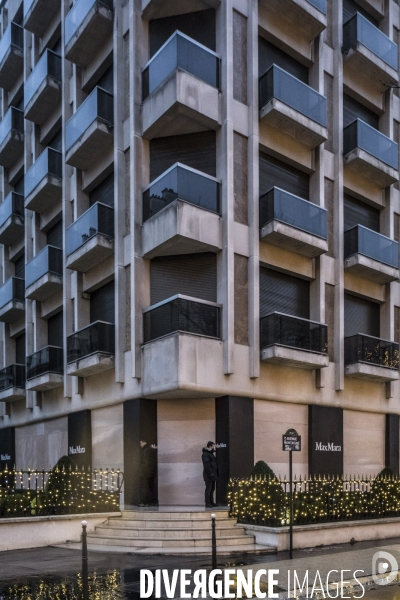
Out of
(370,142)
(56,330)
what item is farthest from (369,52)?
(56,330)

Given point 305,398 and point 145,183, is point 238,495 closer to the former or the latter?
point 305,398

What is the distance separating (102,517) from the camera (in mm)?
17172

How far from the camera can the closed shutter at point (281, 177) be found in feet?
71.4

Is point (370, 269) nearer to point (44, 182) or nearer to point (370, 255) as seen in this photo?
point (370, 255)

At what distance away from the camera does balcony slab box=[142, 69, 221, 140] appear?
19.4 m

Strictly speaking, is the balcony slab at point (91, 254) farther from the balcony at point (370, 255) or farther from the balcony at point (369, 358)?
the balcony at point (369, 358)

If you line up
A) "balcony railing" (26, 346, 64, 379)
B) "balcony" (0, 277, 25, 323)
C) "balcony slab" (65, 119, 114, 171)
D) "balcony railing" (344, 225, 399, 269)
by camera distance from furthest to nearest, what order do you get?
1. "balcony" (0, 277, 25, 323)
2. "balcony railing" (26, 346, 64, 379)
3. "balcony railing" (344, 225, 399, 269)
4. "balcony slab" (65, 119, 114, 171)

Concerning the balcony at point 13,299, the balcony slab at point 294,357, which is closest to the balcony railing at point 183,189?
the balcony slab at point 294,357

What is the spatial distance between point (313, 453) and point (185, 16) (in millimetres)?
13930

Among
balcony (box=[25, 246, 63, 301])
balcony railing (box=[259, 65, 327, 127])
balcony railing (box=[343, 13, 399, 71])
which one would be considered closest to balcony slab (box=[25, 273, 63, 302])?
balcony (box=[25, 246, 63, 301])

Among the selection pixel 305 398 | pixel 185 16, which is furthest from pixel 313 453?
pixel 185 16

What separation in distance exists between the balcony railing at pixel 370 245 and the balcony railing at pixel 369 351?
9.05 ft

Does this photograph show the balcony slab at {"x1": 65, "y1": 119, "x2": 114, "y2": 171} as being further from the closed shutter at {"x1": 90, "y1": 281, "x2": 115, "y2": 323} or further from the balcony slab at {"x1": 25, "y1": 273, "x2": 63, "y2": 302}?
the closed shutter at {"x1": 90, "y1": 281, "x2": 115, "y2": 323}

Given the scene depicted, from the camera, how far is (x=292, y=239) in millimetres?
20891
